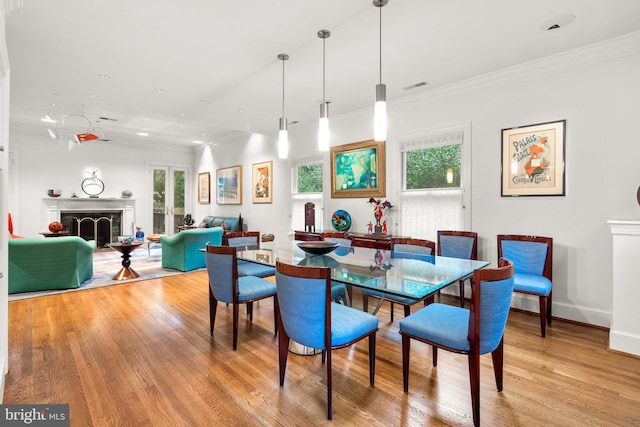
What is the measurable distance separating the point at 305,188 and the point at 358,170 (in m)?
1.45

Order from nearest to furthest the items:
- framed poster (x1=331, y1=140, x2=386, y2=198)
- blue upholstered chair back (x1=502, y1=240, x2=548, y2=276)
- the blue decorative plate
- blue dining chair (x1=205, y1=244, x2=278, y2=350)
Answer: blue dining chair (x1=205, y1=244, x2=278, y2=350) → blue upholstered chair back (x1=502, y1=240, x2=548, y2=276) → framed poster (x1=331, y1=140, x2=386, y2=198) → the blue decorative plate

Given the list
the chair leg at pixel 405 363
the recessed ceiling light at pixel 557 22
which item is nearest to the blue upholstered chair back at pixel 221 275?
the chair leg at pixel 405 363

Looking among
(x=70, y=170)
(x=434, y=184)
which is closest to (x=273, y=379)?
(x=434, y=184)

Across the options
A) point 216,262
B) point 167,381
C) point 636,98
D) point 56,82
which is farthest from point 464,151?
point 56,82

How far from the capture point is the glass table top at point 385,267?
198 cm

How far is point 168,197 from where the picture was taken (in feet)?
31.8

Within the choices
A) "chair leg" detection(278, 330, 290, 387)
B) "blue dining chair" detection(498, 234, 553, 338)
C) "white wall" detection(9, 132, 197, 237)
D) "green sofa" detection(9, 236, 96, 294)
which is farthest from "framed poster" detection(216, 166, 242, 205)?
"chair leg" detection(278, 330, 290, 387)

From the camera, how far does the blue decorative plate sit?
5.26 metres

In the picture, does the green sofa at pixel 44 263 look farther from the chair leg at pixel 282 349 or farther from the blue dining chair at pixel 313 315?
the blue dining chair at pixel 313 315

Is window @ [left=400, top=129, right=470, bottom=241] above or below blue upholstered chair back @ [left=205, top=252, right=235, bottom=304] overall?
above

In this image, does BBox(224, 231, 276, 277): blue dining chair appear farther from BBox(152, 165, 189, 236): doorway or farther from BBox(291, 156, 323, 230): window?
BBox(152, 165, 189, 236): doorway

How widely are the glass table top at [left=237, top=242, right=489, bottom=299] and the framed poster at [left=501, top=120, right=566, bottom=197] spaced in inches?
57.7

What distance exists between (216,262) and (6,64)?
1.89m

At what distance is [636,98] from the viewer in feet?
9.75
